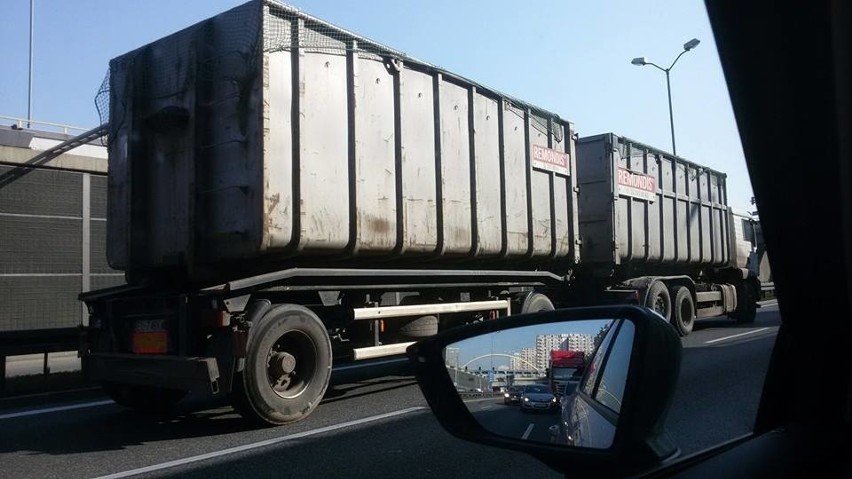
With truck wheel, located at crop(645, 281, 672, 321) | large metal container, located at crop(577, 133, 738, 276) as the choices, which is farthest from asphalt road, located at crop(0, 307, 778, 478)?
truck wheel, located at crop(645, 281, 672, 321)

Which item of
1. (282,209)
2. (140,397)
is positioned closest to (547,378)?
(282,209)

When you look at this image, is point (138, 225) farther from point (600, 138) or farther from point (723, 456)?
point (600, 138)

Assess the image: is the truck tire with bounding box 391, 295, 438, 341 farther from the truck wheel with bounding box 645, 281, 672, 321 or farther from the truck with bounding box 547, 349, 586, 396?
the truck with bounding box 547, 349, 586, 396

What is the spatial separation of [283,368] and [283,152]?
196 cm

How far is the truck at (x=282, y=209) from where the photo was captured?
670 centimetres

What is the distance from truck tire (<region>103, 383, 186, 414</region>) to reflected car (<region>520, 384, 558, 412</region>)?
19.3ft

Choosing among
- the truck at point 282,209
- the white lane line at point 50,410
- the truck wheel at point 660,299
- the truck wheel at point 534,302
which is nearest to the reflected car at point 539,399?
the truck at point 282,209

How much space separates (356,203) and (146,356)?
2427mm

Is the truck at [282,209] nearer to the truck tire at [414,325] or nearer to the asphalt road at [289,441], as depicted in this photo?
the truck tire at [414,325]

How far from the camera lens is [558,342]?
Result: 2334 millimetres

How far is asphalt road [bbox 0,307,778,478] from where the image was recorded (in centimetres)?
479

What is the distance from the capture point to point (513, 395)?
2.31m

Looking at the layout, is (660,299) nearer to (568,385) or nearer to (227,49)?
(227,49)

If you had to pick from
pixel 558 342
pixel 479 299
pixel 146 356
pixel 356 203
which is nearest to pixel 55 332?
pixel 146 356
